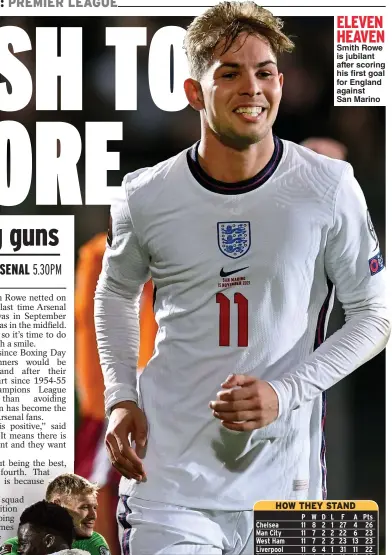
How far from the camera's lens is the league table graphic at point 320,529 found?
1.65 meters

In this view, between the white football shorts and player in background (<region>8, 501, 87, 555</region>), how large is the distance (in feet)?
0.49

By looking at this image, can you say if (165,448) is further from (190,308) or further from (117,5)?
(117,5)

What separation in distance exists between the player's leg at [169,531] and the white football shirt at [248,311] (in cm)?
3

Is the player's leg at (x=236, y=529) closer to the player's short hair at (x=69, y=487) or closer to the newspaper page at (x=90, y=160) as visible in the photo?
the newspaper page at (x=90, y=160)

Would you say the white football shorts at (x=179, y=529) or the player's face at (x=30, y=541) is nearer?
the white football shorts at (x=179, y=529)

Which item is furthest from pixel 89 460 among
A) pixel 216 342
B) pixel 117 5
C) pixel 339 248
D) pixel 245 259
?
pixel 117 5

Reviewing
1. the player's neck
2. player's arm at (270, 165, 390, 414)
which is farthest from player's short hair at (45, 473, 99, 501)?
the player's neck

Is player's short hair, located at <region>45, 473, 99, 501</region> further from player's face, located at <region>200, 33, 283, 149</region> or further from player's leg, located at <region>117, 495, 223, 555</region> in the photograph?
player's face, located at <region>200, 33, 283, 149</region>

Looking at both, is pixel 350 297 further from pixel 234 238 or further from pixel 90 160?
pixel 90 160

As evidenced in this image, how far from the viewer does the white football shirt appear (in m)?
1.56

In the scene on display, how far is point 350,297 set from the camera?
1.61m

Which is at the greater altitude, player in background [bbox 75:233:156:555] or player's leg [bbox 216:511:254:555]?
Answer: player in background [bbox 75:233:156:555]

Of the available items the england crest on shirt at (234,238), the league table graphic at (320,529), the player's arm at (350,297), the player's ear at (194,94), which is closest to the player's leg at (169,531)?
the league table graphic at (320,529)

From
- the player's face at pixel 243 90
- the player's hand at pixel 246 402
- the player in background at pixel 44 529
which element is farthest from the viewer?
the player in background at pixel 44 529
